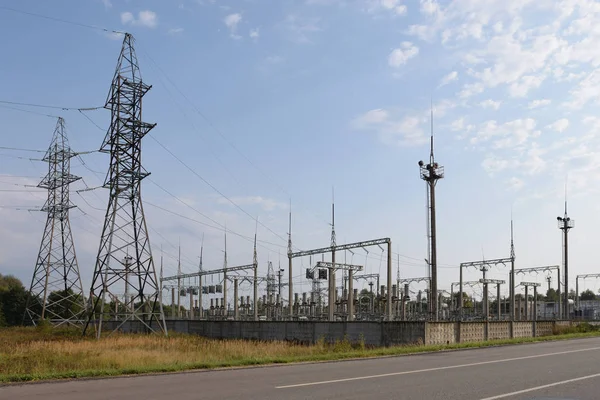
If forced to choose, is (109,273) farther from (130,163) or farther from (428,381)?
(428,381)

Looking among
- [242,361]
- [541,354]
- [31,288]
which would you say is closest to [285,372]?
[242,361]

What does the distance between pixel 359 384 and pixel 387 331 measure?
2107 cm

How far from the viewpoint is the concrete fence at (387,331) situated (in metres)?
32.3

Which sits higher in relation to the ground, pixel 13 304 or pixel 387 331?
pixel 387 331

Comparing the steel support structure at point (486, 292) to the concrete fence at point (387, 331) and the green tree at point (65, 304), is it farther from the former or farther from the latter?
the green tree at point (65, 304)

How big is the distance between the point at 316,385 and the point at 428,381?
2659 mm

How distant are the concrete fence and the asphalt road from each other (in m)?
10.8

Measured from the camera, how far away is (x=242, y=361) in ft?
59.5

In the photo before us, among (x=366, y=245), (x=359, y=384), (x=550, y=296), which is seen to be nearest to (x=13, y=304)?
(x=366, y=245)

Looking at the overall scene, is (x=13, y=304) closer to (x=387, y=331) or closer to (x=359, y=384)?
(x=387, y=331)

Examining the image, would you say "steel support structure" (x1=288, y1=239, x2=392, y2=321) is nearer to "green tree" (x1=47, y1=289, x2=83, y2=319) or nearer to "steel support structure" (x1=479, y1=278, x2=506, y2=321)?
"steel support structure" (x1=479, y1=278, x2=506, y2=321)

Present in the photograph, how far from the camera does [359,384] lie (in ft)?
43.3

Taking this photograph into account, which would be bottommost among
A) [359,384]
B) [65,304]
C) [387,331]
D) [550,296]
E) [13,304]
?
[550,296]

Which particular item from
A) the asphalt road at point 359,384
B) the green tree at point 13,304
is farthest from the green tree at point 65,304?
the asphalt road at point 359,384
